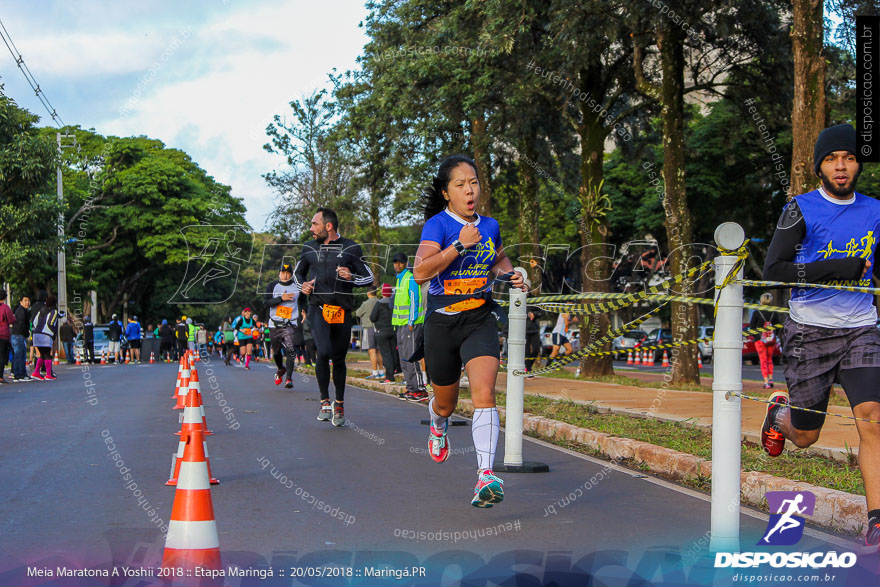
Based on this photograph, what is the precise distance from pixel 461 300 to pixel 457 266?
21 cm

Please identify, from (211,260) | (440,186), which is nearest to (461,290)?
(440,186)

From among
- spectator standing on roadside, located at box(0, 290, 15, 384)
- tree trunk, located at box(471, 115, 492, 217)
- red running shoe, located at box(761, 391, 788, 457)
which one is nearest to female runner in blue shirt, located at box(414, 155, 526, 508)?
red running shoe, located at box(761, 391, 788, 457)

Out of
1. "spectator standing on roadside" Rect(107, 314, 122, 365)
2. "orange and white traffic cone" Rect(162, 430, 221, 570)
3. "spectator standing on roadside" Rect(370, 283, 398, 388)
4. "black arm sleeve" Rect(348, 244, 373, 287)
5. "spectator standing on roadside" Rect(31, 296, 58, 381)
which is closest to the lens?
"orange and white traffic cone" Rect(162, 430, 221, 570)

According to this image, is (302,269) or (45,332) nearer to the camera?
(302,269)

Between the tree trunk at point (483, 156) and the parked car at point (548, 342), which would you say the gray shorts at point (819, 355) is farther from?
the parked car at point (548, 342)

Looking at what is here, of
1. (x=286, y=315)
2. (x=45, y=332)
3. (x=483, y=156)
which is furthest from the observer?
(x=483, y=156)

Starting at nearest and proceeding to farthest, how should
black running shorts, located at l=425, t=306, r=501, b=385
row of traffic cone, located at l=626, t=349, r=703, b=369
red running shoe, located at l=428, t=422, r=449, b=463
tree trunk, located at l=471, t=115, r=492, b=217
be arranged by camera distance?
1. black running shorts, located at l=425, t=306, r=501, b=385
2. red running shoe, located at l=428, t=422, r=449, b=463
3. tree trunk, located at l=471, t=115, r=492, b=217
4. row of traffic cone, located at l=626, t=349, r=703, b=369

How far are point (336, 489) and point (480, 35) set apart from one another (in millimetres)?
14011

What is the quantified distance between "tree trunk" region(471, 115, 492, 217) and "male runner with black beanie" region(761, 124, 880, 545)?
15846 mm

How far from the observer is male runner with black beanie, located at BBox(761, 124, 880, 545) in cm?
464

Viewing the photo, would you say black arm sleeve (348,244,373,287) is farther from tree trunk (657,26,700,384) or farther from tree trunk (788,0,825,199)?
tree trunk (657,26,700,384)

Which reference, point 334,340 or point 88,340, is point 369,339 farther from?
point 88,340

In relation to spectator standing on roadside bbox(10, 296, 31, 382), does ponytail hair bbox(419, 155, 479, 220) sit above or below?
above

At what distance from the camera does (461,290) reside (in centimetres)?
567
